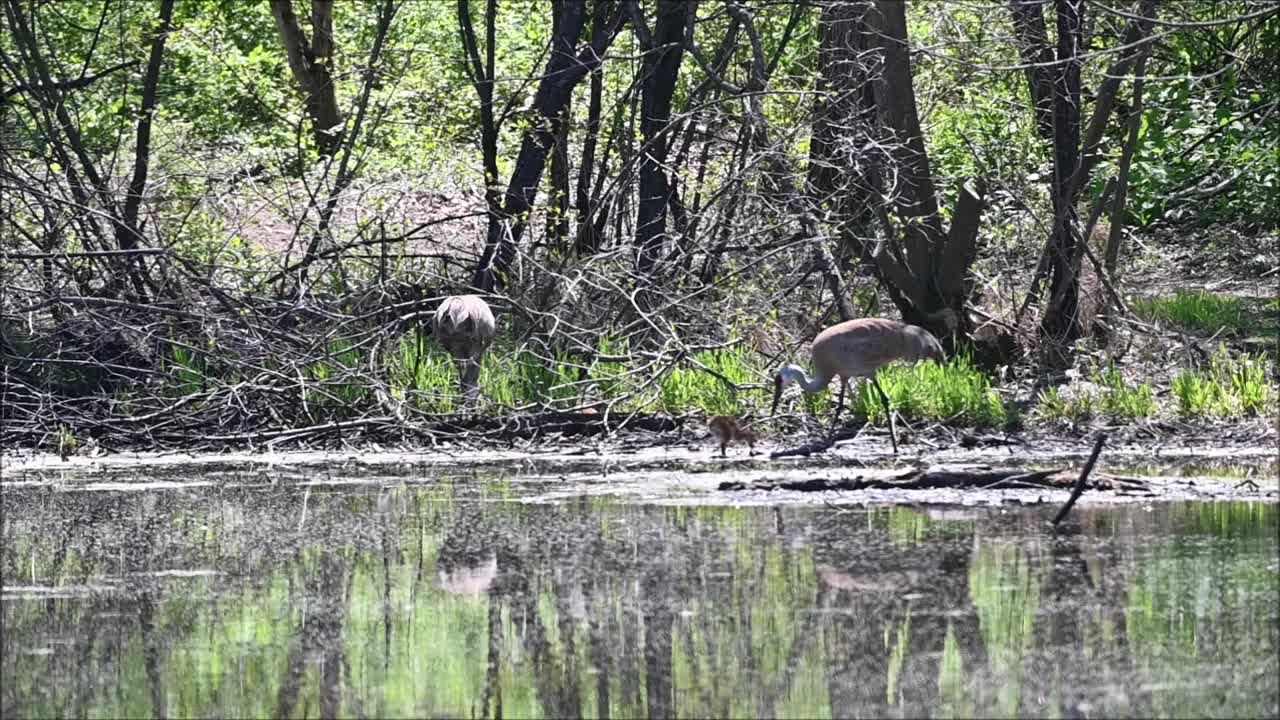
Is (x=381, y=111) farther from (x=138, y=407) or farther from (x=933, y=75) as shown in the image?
(x=933, y=75)

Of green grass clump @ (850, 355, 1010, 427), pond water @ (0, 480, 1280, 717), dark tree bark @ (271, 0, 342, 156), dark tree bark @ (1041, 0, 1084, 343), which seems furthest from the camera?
dark tree bark @ (271, 0, 342, 156)

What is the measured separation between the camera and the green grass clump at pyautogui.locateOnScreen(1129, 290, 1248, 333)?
1525 cm

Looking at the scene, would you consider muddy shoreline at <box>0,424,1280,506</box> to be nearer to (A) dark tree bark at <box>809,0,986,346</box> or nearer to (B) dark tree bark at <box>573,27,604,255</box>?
(A) dark tree bark at <box>809,0,986,346</box>

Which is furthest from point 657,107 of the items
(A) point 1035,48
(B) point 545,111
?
(A) point 1035,48

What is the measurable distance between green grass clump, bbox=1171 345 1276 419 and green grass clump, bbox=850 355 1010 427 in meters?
1.23

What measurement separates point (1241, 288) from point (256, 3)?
13.9 meters

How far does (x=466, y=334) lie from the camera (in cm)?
1367

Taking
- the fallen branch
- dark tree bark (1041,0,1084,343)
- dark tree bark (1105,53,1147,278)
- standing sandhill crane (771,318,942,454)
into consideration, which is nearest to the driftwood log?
the fallen branch

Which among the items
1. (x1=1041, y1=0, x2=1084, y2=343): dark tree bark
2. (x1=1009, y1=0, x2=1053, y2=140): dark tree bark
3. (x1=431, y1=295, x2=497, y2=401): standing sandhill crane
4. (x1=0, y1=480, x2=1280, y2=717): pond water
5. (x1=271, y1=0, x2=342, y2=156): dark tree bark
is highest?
(x1=271, y1=0, x2=342, y2=156): dark tree bark

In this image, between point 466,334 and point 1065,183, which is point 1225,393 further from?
point 466,334

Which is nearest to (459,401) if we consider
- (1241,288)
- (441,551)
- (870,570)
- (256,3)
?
(441,551)

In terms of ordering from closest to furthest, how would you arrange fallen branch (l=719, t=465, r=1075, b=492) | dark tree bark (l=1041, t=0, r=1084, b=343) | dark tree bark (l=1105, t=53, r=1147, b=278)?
fallen branch (l=719, t=465, r=1075, b=492) < dark tree bark (l=1105, t=53, r=1147, b=278) < dark tree bark (l=1041, t=0, r=1084, b=343)

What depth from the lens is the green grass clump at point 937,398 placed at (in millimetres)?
13094

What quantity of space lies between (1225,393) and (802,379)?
294 centimetres
